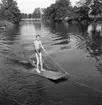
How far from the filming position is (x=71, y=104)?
32.1 feet

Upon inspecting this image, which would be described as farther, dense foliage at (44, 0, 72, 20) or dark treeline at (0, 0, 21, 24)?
dense foliage at (44, 0, 72, 20)

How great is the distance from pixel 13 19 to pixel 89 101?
9677 centimetres

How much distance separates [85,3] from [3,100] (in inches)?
3554

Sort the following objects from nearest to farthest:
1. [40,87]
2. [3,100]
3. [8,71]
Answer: [3,100] < [40,87] < [8,71]

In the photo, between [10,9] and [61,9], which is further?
[61,9]

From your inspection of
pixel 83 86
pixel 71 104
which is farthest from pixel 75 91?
pixel 71 104

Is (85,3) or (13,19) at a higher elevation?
(85,3)

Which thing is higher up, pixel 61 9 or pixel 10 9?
pixel 61 9

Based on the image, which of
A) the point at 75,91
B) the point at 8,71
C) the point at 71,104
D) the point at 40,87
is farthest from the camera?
the point at 8,71

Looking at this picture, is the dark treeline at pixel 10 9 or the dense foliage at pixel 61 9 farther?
the dense foliage at pixel 61 9

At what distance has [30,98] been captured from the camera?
10523 mm

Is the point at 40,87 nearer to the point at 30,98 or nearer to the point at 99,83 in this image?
the point at 30,98

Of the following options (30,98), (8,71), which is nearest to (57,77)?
(30,98)

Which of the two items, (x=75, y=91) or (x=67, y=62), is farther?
(x=67, y=62)
